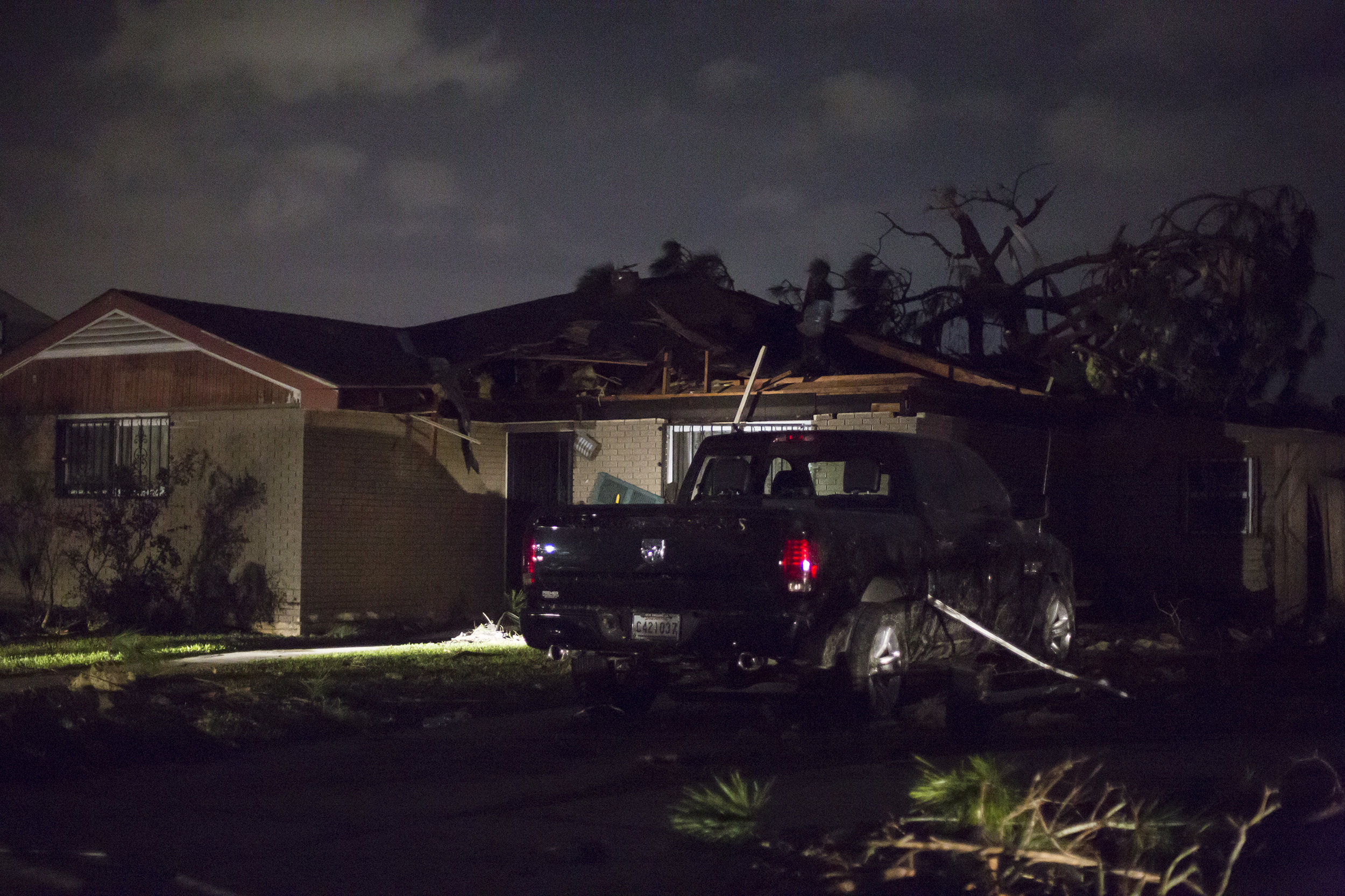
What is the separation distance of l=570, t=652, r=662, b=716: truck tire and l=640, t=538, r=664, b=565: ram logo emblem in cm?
86

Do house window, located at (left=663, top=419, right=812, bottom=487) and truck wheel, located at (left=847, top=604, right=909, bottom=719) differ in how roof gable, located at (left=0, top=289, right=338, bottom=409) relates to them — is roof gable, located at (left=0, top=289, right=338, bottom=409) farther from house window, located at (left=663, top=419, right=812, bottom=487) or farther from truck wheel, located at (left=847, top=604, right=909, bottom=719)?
truck wheel, located at (left=847, top=604, right=909, bottom=719)

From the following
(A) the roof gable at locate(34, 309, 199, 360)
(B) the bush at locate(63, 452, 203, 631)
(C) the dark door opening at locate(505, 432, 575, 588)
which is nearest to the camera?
(B) the bush at locate(63, 452, 203, 631)

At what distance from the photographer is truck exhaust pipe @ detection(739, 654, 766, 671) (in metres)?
8.49

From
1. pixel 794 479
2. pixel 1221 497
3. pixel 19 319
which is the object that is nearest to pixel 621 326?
pixel 794 479

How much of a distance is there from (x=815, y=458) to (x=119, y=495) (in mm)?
10084

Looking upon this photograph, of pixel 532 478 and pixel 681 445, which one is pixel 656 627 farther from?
pixel 532 478

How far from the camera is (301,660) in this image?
12.9m

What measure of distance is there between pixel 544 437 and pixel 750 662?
9621 mm

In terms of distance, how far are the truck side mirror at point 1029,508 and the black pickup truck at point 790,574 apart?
19 millimetres

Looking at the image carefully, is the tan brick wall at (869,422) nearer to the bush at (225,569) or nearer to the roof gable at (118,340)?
the bush at (225,569)

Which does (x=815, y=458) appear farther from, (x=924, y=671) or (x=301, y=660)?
(x=301, y=660)

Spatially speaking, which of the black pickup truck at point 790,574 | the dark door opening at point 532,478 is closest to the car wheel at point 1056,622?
the black pickup truck at point 790,574

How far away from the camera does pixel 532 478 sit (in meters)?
18.0

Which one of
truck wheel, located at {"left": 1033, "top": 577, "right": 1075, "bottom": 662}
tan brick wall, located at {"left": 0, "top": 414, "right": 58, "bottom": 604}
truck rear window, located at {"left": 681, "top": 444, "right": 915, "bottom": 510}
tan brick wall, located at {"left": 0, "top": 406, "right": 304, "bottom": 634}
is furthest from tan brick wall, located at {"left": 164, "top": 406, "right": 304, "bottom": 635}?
truck wheel, located at {"left": 1033, "top": 577, "right": 1075, "bottom": 662}
